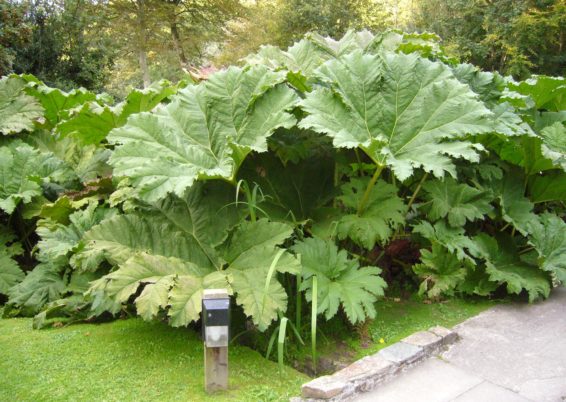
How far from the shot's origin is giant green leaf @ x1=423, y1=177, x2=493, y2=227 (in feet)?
9.41

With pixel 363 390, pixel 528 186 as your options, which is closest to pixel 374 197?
pixel 363 390

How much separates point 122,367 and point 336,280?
1.07 m

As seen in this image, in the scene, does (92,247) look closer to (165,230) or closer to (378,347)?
(165,230)

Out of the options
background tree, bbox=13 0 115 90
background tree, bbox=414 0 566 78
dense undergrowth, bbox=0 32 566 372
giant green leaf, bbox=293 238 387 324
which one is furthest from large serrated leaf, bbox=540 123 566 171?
background tree, bbox=414 0 566 78

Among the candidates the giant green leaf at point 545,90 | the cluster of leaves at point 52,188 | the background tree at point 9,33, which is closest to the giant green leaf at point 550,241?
the giant green leaf at point 545,90

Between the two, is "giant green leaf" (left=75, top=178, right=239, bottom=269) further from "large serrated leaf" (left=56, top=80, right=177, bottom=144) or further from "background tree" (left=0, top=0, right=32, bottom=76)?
"background tree" (left=0, top=0, right=32, bottom=76)

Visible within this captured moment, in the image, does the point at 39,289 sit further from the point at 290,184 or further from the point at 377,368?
the point at 377,368

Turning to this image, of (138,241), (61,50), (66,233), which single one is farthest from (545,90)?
(61,50)

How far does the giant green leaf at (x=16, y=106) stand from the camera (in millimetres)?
4119

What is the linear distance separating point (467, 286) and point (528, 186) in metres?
0.96

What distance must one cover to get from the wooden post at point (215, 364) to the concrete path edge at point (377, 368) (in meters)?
0.30

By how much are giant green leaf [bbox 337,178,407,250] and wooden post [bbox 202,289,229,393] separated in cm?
82

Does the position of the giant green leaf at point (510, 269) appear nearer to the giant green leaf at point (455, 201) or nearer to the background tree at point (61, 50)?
the giant green leaf at point (455, 201)

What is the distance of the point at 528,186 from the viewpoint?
3486 mm
